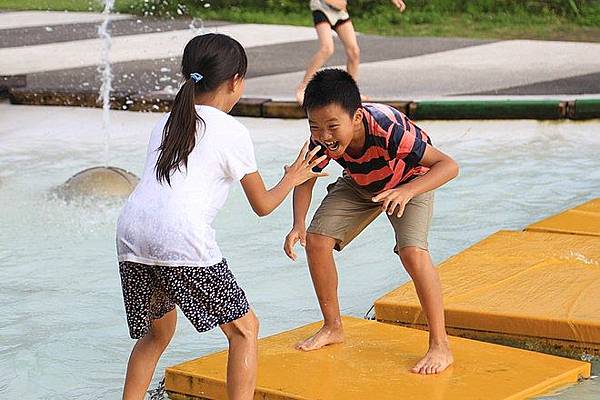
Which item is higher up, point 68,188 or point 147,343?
point 147,343

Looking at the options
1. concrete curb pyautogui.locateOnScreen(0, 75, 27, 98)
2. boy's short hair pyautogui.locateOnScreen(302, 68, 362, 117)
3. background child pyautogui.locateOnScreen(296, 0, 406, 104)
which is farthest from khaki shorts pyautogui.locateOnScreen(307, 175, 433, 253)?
concrete curb pyautogui.locateOnScreen(0, 75, 27, 98)

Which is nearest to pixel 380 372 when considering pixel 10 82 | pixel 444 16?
pixel 10 82

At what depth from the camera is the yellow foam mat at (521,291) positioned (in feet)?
14.5

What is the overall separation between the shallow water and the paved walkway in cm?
86

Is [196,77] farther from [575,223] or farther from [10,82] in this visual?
[10,82]

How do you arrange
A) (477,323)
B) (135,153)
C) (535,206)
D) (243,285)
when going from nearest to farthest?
(477,323)
(243,285)
(535,206)
(135,153)

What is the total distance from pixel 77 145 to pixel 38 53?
4.09 m

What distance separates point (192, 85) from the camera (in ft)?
11.7

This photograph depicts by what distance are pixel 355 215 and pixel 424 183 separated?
41 centimetres

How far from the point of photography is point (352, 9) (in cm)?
1559

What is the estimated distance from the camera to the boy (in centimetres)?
392

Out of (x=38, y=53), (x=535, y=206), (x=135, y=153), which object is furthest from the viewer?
(x=38, y=53)

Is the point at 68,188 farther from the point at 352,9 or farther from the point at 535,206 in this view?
the point at 352,9

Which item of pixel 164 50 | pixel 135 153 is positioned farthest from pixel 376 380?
pixel 164 50
